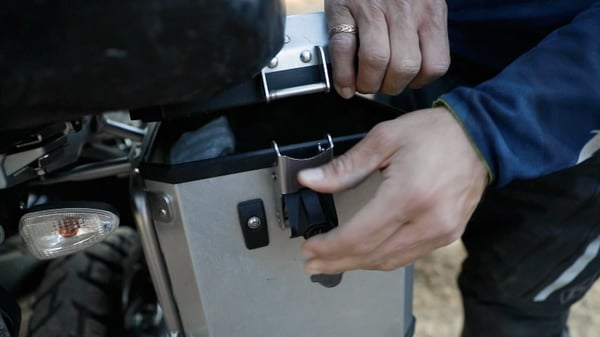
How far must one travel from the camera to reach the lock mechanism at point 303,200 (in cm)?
55

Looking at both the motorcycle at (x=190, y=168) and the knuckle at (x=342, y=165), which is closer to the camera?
the motorcycle at (x=190, y=168)

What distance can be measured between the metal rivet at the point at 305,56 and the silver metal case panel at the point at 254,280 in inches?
4.7

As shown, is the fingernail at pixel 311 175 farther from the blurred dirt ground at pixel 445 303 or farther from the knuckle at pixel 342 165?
the blurred dirt ground at pixel 445 303

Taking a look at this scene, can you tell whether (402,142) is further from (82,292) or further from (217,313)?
(82,292)

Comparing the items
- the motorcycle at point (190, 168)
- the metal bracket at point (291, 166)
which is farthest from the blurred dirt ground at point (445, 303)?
the metal bracket at point (291, 166)

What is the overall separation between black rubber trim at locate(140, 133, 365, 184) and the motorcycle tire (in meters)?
0.31

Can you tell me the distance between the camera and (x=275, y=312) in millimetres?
652

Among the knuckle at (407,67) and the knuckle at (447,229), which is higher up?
the knuckle at (407,67)

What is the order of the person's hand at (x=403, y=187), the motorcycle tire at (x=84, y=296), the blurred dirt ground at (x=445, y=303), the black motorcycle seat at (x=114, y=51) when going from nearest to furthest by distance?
the black motorcycle seat at (x=114, y=51) → the person's hand at (x=403, y=187) → the motorcycle tire at (x=84, y=296) → the blurred dirt ground at (x=445, y=303)

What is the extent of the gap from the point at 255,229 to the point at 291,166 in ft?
0.28

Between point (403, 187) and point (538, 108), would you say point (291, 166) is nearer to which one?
point (403, 187)

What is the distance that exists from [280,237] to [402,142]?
19 cm

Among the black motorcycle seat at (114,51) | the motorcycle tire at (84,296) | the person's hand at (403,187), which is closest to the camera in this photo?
the black motorcycle seat at (114,51)

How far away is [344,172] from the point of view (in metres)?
0.51
